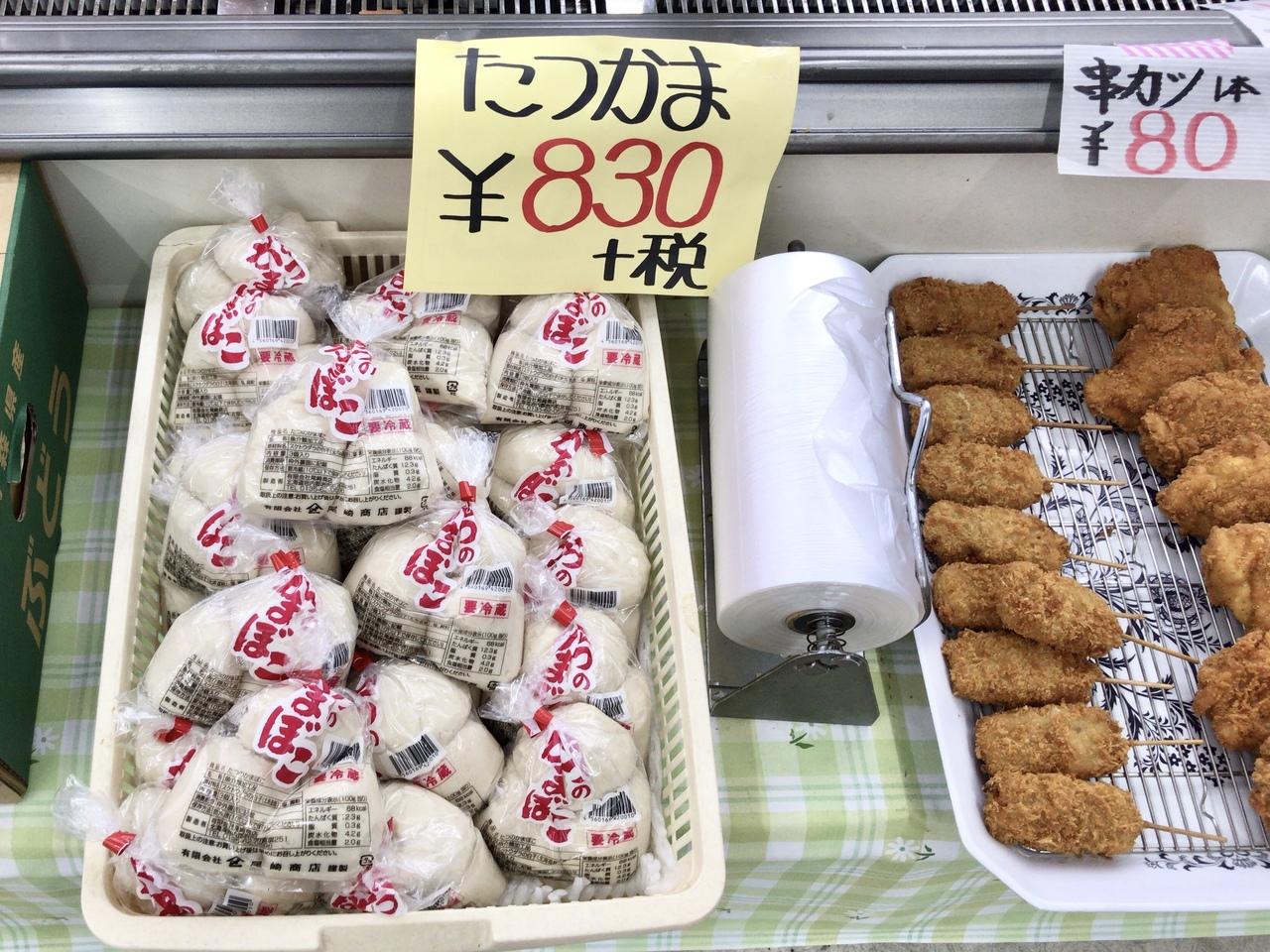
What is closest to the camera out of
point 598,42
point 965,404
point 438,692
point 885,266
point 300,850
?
point 300,850

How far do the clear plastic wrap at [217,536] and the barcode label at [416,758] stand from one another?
0.29m

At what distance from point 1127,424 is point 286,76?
1560 mm

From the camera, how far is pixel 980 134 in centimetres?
171

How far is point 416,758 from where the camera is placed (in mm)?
1379

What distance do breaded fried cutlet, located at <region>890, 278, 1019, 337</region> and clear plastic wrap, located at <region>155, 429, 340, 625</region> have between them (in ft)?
3.70

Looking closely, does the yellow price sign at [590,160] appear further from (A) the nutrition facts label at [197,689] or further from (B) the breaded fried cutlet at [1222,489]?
(B) the breaded fried cutlet at [1222,489]

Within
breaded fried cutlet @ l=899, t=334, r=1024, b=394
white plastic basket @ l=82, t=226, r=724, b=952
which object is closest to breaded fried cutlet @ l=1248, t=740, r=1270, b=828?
breaded fried cutlet @ l=899, t=334, r=1024, b=394

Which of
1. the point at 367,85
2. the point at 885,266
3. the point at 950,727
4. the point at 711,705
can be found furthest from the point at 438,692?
the point at 885,266

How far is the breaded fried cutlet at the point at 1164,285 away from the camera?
201 centimetres

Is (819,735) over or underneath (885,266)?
underneath

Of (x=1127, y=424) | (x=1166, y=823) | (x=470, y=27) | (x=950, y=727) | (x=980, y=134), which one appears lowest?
(x=1166, y=823)

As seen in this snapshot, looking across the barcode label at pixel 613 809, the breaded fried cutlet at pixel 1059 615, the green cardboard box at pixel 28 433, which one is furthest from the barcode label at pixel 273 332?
the breaded fried cutlet at pixel 1059 615

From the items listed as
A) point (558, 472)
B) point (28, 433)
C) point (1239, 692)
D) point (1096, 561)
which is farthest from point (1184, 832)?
point (28, 433)

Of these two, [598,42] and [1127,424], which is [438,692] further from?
[1127,424]
